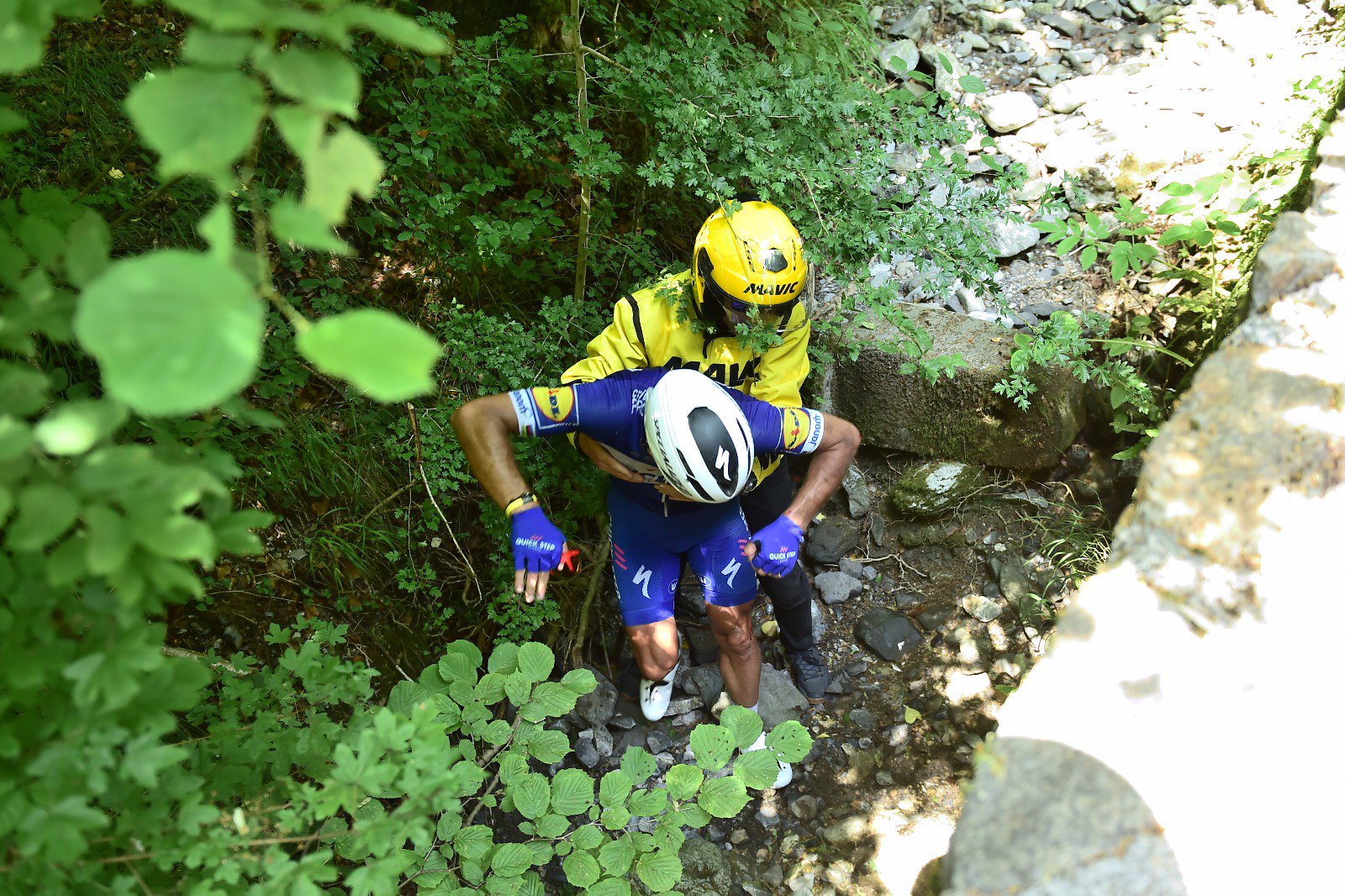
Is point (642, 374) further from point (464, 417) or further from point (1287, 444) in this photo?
point (1287, 444)

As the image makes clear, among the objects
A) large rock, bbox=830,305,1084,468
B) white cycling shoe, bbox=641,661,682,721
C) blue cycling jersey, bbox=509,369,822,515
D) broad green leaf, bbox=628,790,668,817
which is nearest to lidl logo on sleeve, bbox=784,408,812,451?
blue cycling jersey, bbox=509,369,822,515

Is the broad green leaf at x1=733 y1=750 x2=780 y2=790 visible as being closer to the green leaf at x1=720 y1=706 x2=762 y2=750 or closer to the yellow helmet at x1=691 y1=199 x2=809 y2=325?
the green leaf at x1=720 y1=706 x2=762 y2=750

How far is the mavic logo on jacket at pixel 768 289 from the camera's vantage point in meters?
3.10

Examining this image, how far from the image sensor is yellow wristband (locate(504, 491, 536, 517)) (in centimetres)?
307

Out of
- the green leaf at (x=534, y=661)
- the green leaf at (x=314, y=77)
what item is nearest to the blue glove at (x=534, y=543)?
the green leaf at (x=534, y=661)

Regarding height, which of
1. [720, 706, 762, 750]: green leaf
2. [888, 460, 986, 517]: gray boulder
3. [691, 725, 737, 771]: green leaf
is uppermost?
[720, 706, 762, 750]: green leaf

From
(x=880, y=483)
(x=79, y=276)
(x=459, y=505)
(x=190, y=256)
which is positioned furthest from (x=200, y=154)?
(x=880, y=483)

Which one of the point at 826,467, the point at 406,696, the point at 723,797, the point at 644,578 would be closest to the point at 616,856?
the point at 723,797

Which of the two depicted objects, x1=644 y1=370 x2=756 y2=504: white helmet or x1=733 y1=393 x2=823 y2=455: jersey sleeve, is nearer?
x1=644 y1=370 x2=756 y2=504: white helmet

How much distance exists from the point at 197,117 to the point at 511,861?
1860 mm

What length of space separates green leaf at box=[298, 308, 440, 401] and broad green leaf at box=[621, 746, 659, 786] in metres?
1.74

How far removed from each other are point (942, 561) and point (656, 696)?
5.71 feet

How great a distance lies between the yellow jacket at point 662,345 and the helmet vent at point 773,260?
1.18 feet

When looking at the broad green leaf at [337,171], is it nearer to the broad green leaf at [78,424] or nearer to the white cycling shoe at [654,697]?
the broad green leaf at [78,424]
